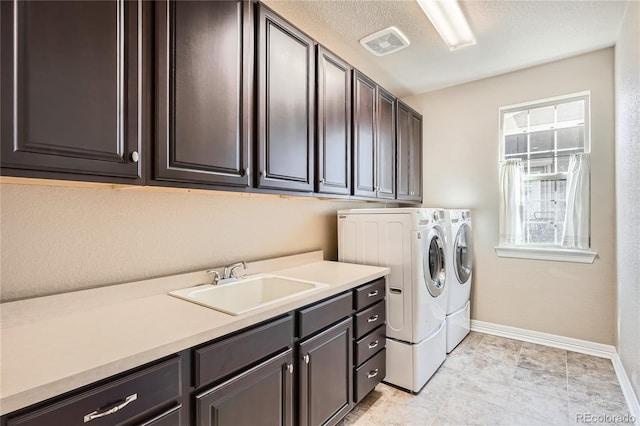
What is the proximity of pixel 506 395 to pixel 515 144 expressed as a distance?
7.97 ft

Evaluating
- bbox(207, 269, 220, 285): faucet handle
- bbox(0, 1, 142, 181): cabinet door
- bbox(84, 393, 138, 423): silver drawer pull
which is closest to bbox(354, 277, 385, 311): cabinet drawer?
bbox(207, 269, 220, 285): faucet handle

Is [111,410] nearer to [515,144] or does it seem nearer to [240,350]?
[240,350]

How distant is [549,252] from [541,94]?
1.58 m

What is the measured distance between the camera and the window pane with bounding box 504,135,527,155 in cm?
326

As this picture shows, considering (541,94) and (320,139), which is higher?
(541,94)

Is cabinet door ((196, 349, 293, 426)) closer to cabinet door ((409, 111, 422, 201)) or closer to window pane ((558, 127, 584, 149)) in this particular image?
cabinet door ((409, 111, 422, 201))

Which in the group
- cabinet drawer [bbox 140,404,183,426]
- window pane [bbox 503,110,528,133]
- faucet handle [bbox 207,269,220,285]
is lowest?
cabinet drawer [bbox 140,404,183,426]

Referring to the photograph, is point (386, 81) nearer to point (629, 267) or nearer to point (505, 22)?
point (505, 22)

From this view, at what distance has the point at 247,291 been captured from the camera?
190 centimetres

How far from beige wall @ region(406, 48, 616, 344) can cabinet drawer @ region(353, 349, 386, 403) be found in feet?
5.66

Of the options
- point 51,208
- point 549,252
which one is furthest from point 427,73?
point 51,208

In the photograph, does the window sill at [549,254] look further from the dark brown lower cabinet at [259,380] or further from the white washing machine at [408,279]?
the dark brown lower cabinet at [259,380]

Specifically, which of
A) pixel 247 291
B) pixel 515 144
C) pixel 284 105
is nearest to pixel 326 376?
pixel 247 291

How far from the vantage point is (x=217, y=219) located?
192 cm
